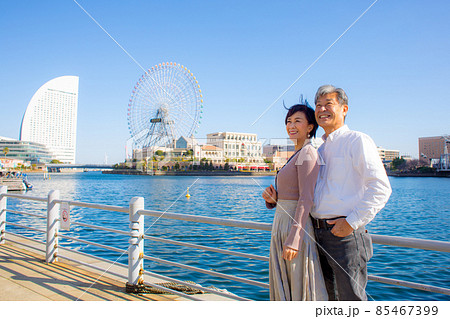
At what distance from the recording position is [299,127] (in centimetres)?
234

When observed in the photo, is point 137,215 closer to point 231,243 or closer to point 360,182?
point 360,182

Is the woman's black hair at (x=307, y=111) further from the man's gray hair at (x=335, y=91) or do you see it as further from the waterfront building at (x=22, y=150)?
the waterfront building at (x=22, y=150)

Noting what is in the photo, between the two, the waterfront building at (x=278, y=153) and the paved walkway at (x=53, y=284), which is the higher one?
the waterfront building at (x=278, y=153)

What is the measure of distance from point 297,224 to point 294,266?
12.7 inches

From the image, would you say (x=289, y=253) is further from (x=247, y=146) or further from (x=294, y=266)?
(x=247, y=146)

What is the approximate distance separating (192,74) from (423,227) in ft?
141

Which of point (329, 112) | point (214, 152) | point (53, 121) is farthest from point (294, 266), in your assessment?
point (53, 121)

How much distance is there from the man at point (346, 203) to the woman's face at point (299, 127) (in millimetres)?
169

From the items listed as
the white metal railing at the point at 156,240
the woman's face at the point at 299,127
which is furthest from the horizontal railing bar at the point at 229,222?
the woman's face at the point at 299,127

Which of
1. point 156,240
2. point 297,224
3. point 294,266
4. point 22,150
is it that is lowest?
point 156,240

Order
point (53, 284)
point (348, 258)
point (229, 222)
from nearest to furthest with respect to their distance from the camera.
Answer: point (348, 258), point (229, 222), point (53, 284)

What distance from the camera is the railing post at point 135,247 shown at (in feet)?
12.2
